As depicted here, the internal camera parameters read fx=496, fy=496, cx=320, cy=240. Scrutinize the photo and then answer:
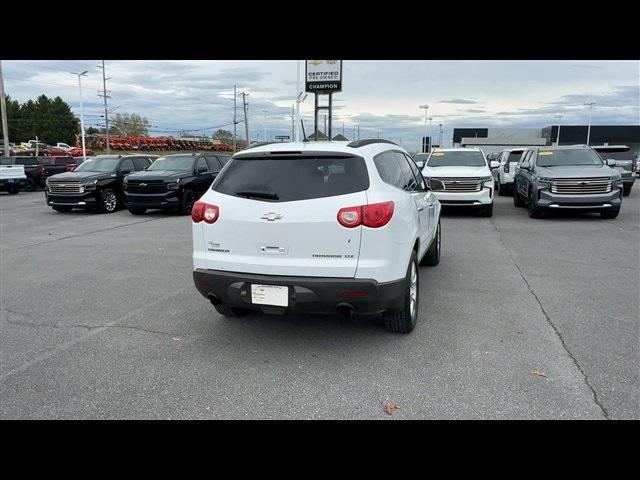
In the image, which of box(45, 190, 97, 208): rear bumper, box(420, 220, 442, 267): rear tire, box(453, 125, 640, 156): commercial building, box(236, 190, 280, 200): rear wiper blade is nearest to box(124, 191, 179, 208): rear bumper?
box(45, 190, 97, 208): rear bumper

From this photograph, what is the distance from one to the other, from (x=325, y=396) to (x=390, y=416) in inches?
20.4

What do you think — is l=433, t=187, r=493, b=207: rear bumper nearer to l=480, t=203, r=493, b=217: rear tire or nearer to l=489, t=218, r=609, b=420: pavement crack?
l=480, t=203, r=493, b=217: rear tire

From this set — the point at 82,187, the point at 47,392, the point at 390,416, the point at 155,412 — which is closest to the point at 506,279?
the point at 390,416

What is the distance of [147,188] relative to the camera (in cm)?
1429

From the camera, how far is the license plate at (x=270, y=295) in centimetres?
410

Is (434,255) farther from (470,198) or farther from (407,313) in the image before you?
(470,198)

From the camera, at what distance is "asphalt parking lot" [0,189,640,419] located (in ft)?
11.5

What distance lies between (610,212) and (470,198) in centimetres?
347

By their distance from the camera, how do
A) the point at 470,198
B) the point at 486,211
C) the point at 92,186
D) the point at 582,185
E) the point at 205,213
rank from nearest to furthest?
1. the point at 205,213
2. the point at 582,185
3. the point at 470,198
4. the point at 486,211
5. the point at 92,186

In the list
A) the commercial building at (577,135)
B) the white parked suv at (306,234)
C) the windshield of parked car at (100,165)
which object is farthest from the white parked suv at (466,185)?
the commercial building at (577,135)

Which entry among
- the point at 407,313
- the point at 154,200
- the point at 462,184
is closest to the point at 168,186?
the point at 154,200

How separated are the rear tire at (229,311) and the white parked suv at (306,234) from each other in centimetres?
67

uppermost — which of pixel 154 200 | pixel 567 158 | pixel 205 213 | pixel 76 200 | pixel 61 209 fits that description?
pixel 567 158

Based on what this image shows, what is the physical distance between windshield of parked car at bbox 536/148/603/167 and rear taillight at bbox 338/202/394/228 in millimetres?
10680
